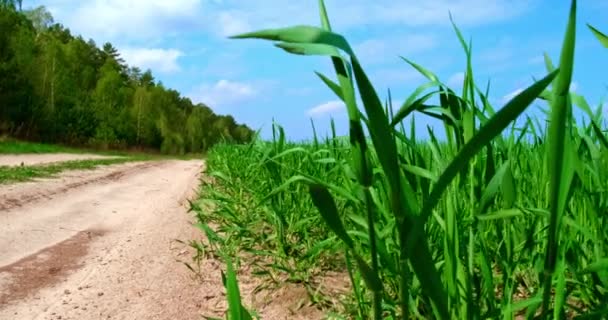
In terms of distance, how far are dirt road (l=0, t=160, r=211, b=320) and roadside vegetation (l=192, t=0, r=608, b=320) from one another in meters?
0.25

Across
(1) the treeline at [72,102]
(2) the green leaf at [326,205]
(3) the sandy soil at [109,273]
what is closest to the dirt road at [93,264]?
(3) the sandy soil at [109,273]

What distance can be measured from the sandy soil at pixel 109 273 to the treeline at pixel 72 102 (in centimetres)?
1213

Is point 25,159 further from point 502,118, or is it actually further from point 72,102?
point 72,102

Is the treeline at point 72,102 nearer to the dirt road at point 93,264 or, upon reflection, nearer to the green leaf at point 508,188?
the dirt road at point 93,264

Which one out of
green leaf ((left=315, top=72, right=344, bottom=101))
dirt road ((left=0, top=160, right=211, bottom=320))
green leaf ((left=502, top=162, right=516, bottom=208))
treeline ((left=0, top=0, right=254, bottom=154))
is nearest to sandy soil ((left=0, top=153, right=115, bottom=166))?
treeline ((left=0, top=0, right=254, bottom=154))

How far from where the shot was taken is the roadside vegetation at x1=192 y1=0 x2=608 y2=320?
1.93 ft

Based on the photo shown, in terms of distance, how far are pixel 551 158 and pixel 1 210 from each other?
564cm

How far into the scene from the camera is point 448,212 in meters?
1.21

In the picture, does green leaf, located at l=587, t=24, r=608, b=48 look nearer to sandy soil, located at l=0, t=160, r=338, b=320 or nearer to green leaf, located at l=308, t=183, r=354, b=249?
green leaf, located at l=308, t=183, r=354, b=249

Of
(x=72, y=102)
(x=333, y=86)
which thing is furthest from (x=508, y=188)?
(x=72, y=102)

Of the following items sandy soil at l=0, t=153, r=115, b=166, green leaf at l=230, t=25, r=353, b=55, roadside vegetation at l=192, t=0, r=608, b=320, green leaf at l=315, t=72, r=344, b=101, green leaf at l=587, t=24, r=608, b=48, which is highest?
green leaf at l=587, t=24, r=608, b=48

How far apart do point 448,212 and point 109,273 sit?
1.92 m

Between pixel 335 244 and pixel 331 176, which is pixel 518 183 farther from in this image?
pixel 331 176

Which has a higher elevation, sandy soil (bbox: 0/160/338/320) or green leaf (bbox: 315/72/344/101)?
green leaf (bbox: 315/72/344/101)
